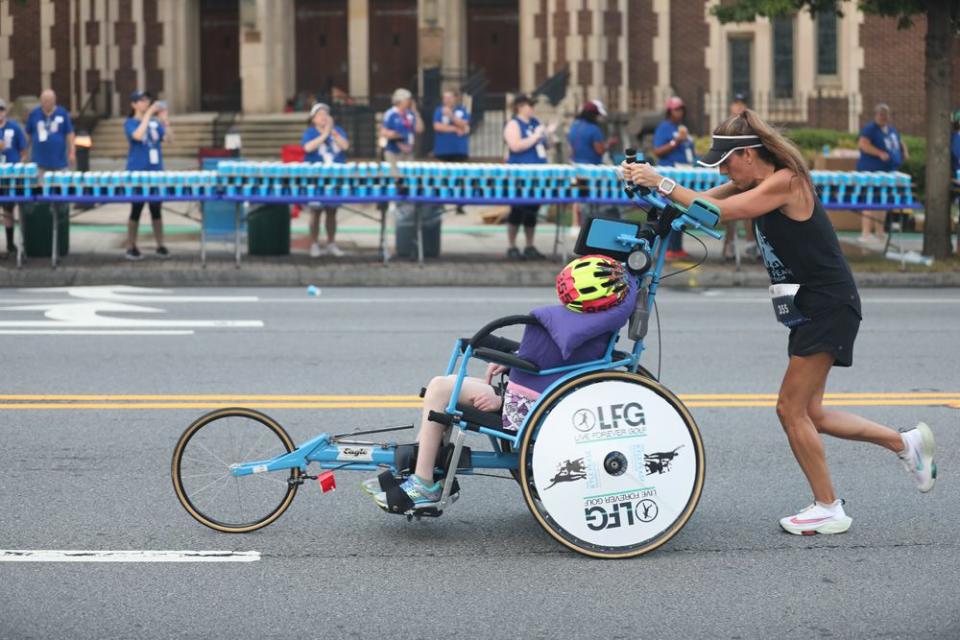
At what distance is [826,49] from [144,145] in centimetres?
2123

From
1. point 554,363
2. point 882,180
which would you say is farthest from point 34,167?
point 554,363

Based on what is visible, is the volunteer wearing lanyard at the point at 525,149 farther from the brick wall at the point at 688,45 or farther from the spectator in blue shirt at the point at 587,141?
the brick wall at the point at 688,45

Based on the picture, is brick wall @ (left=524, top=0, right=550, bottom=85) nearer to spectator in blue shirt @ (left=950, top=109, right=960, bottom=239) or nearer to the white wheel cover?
spectator in blue shirt @ (left=950, top=109, right=960, bottom=239)

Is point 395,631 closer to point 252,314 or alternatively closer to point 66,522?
point 66,522

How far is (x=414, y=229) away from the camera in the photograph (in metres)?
18.6

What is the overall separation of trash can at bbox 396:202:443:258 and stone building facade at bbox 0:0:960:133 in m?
15.5

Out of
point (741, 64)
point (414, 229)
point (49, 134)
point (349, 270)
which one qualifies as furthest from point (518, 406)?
point (741, 64)

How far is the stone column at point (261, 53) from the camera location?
35.5m

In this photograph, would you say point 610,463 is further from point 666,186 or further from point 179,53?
point 179,53

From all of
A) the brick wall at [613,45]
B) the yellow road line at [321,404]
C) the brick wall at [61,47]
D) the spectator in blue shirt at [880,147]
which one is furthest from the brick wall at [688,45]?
the yellow road line at [321,404]

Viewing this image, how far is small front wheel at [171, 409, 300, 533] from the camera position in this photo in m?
6.66

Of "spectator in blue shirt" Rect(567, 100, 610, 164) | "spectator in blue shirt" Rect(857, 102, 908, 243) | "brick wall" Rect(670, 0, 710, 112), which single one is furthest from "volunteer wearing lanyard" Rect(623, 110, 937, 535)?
"brick wall" Rect(670, 0, 710, 112)

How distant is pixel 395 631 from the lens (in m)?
5.43

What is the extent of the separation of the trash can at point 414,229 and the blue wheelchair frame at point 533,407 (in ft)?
39.5
